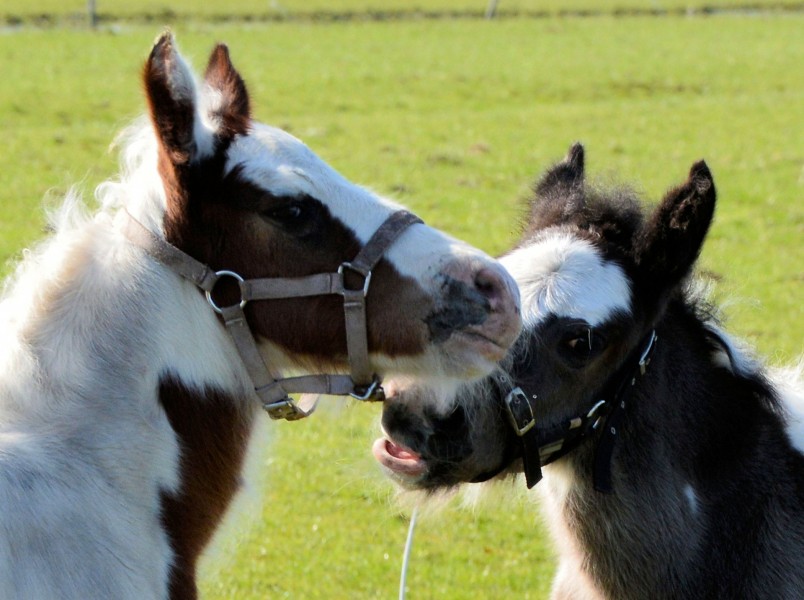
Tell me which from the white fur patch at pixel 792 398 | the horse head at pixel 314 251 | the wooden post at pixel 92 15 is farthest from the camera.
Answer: the wooden post at pixel 92 15

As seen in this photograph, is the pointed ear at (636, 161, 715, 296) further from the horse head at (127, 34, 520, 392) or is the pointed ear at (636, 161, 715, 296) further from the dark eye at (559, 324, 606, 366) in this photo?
the horse head at (127, 34, 520, 392)

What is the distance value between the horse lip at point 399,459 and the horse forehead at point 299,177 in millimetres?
852

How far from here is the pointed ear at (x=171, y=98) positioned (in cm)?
279

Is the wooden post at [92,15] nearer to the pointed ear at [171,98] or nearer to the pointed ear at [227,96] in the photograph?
the pointed ear at [227,96]

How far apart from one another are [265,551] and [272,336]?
3097 millimetres

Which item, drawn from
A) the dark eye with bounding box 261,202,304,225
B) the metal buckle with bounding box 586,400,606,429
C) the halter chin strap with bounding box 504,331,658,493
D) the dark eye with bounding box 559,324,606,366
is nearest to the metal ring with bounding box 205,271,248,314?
the dark eye with bounding box 261,202,304,225

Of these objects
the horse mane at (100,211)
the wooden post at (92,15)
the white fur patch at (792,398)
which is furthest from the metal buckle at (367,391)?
the wooden post at (92,15)

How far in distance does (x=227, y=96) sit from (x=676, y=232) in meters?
1.48

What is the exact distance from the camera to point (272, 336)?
3.04m

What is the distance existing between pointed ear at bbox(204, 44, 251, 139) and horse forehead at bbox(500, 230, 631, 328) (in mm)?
1037

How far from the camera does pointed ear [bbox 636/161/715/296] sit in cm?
360

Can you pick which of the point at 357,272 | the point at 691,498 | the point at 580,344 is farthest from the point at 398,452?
the point at 691,498

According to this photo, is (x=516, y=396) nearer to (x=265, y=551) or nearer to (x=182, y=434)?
(x=182, y=434)

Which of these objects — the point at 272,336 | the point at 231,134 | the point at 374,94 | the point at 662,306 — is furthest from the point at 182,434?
the point at 374,94
